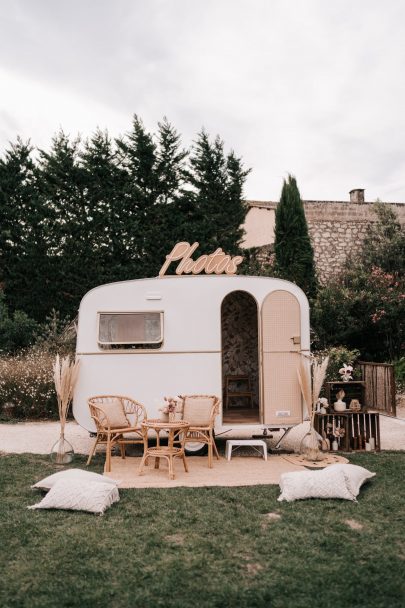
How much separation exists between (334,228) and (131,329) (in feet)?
44.5

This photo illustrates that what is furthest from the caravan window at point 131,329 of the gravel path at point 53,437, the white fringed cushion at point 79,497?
the white fringed cushion at point 79,497

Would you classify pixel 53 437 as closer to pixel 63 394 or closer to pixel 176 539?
pixel 63 394

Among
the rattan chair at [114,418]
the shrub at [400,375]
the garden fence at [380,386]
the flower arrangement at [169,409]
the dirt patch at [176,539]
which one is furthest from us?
the shrub at [400,375]

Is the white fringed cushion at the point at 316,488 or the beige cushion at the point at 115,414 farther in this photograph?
the beige cushion at the point at 115,414

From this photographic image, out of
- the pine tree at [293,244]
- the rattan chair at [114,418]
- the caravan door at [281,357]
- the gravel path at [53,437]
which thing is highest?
the pine tree at [293,244]

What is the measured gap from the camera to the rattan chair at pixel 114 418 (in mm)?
7590

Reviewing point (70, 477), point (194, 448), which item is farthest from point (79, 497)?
point (194, 448)

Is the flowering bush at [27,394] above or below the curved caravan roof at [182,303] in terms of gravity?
below

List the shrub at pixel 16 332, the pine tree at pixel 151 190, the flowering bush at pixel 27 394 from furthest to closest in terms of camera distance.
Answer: the pine tree at pixel 151 190 → the shrub at pixel 16 332 → the flowering bush at pixel 27 394

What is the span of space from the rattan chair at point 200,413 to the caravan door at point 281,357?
867 millimetres

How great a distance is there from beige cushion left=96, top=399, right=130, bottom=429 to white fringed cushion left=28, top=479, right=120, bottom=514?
2080mm

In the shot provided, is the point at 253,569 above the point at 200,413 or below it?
below

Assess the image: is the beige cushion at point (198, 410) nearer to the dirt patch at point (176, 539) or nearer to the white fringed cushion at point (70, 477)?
the white fringed cushion at point (70, 477)

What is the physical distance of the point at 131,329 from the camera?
28.0ft
